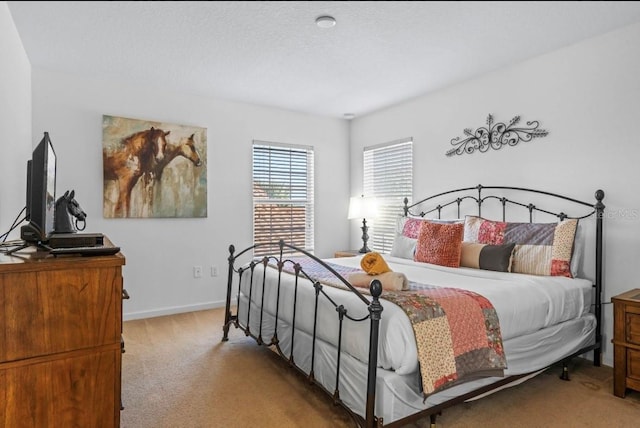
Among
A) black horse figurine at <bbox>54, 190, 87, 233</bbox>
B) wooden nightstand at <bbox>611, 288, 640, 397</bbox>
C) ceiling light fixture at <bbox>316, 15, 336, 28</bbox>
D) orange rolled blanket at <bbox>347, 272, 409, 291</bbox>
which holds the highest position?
ceiling light fixture at <bbox>316, 15, 336, 28</bbox>

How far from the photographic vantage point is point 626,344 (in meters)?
2.28

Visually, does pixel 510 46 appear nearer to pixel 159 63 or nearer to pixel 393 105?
pixel 393 105

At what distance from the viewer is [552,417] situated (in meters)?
2.11

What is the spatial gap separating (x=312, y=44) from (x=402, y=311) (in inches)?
78.3

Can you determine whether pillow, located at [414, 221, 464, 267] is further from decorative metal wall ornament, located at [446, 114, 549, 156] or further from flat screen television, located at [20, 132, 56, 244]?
flat screen television, located at [20, 132, 56, 244]

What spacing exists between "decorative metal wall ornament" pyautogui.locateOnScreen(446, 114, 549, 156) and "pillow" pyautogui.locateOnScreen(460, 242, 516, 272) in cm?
97

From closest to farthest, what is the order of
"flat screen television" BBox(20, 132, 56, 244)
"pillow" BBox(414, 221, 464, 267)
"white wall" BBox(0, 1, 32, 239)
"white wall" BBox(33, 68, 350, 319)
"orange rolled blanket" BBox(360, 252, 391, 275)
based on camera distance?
"flat screen television" BBox(20, 132, 56, 244) → "white wall" BBox(0, 1, 32, 239) → "orange rolled blanket" BBox(360, 252, 391, 275) → "pillow" BBox(414, 221, 464, 267) → "white wall" BBox(33, 68, 350, 319)

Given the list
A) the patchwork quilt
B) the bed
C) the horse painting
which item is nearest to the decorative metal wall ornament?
the bed

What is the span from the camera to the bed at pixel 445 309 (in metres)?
1.78

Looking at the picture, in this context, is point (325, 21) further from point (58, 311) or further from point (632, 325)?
point (632, 325)

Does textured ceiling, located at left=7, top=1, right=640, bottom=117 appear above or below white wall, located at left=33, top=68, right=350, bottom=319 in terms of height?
above

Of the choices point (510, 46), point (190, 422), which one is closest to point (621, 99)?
point (510, 46)

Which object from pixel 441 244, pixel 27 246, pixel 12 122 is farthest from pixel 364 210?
pixel 27 246

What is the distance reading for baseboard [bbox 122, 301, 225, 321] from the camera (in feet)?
12.5
